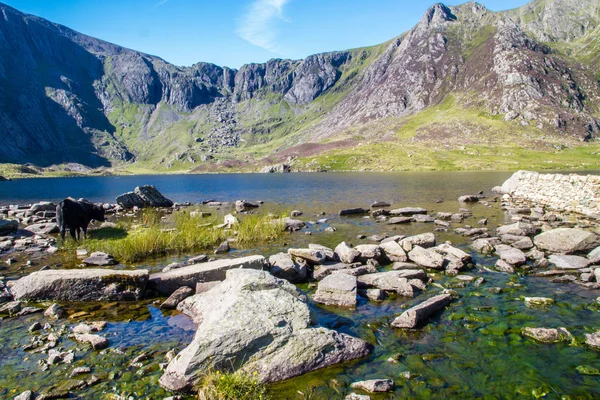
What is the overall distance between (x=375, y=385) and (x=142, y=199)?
52897mm

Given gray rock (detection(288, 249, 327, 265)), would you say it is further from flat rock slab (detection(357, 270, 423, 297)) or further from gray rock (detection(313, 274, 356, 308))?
gray rock (detection(313, 274, 356, 308))

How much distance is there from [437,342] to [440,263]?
24.3 feet

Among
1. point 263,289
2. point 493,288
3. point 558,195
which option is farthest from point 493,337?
point 558,195

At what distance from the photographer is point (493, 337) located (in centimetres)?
1066

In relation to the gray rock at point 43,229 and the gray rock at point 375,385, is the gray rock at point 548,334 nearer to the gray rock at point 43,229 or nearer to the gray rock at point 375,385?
the gray rock at point 375,385

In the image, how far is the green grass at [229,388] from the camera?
7438 mm

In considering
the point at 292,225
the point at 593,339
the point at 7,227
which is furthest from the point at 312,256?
the point at 7,227

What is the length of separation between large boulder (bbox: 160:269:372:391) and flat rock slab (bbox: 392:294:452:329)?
1.99 meters

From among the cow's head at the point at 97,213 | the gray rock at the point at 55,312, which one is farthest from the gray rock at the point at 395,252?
the cow's head at the point at 97,213

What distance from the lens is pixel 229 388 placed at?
7.52 m

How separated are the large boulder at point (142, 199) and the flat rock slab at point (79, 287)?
40261 millimetres

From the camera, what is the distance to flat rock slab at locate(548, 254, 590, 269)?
54.4ft

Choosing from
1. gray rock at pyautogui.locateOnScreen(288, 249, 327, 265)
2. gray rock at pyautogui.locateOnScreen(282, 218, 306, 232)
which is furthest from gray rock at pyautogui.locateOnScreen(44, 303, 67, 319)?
gray rock at pyautogui.locateOnScreen(282, 218, 306, 232)

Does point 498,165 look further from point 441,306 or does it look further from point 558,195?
point 441,306
